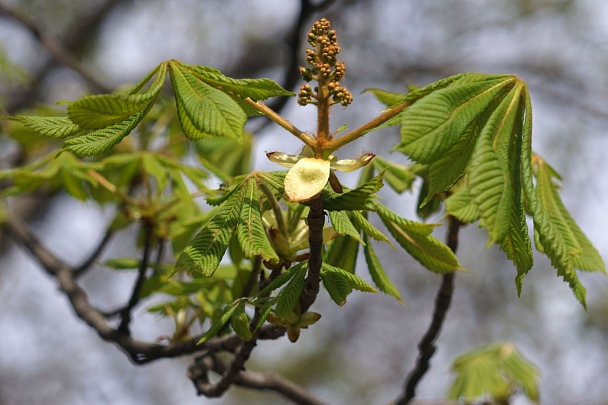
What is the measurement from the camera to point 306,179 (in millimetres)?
1187

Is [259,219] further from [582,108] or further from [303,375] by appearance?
[303,375]

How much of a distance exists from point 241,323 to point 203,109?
0.43 m

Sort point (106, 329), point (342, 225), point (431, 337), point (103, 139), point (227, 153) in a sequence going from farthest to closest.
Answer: point (227, 153) → point (106, 329) → point (431, 337) → point (342, 225) → point (103, 139)

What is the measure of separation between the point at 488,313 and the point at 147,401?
4214mm

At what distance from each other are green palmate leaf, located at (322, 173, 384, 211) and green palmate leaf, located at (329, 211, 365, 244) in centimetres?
8

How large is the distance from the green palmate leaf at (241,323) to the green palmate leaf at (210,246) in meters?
0.14

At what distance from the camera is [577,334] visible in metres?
7.14

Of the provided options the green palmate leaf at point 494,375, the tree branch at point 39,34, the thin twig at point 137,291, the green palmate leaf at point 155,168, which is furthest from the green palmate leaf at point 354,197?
the tree branch at point 39,34

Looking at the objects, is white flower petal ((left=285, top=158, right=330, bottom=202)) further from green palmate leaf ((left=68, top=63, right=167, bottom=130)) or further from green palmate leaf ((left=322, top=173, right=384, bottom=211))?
green palmate leaf ((left=68, top=63, right=167, bottom=130))

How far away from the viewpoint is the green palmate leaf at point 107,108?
3.83ft

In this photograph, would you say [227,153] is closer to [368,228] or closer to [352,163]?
[368,228]

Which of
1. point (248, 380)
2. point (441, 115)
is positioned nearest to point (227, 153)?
point (248, 380)

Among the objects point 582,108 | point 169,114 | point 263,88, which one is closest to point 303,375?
point 582,108

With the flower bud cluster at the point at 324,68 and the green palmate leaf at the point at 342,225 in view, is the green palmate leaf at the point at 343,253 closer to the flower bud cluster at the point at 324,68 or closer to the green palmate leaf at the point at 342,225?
the green palmate leaf at the point at 342,225
